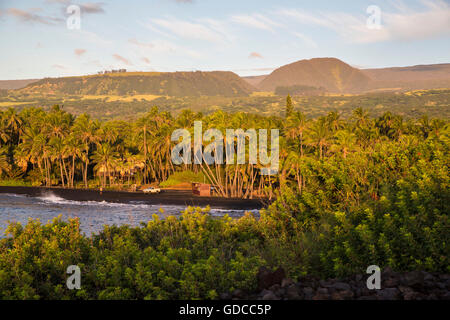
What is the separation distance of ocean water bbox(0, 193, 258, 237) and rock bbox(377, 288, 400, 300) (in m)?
36.6

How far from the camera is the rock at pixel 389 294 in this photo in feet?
23.0

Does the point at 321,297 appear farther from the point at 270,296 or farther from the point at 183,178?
the point at 183,178

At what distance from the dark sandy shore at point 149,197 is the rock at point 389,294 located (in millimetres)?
52979

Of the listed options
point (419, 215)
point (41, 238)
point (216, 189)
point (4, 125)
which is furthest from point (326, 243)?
point (4, 125)

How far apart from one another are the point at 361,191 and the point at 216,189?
64931 mm

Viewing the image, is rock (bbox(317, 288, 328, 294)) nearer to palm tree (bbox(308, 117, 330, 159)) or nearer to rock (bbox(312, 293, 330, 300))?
rock (bbox(312, 293, 330, 300))

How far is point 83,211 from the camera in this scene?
54.2m

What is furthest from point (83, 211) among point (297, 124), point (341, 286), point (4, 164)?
point (341, 286)

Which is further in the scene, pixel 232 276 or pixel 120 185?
pixel 120 185

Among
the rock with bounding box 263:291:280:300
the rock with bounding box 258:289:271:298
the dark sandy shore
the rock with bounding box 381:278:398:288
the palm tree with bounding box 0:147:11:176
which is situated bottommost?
the dark sandy shore

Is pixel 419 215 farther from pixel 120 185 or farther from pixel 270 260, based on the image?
pixel 120 185

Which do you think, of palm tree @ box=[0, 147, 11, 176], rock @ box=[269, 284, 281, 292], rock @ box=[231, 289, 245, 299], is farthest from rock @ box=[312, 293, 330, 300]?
palm tree @ box=[0, 147, 11, 176]

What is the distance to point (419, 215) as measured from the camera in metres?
9.97

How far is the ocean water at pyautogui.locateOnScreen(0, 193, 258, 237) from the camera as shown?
153 feet
